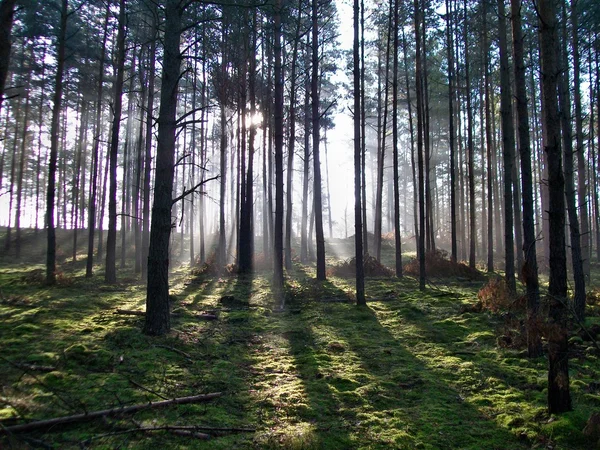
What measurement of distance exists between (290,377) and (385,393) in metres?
1.46

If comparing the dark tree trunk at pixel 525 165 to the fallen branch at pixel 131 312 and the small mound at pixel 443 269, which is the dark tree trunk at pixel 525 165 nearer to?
the fallen branch at pixel 131 312

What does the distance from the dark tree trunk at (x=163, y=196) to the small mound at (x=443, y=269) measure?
40.9 feet

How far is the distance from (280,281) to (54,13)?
50.5 ft

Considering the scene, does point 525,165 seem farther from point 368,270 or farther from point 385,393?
point 368,270

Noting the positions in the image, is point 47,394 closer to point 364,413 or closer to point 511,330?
point 364,413

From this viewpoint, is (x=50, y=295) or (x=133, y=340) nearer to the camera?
(x=133, y=340)

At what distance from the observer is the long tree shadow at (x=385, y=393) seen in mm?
4352

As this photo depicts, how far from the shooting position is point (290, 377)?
6.08 m

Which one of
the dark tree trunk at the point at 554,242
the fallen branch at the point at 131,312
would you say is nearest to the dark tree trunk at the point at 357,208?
the fallen branch at the point at 131,312

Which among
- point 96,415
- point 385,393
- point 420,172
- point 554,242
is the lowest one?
point 385,393

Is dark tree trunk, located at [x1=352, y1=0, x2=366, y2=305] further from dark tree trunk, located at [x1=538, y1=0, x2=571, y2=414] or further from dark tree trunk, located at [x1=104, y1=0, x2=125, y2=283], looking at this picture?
dark tree trunk, located at [x1=104, y1=0, x2=125, y2=283]

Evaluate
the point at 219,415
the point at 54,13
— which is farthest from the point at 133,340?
the point at 54,13

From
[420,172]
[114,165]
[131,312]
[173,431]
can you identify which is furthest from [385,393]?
[114,165]

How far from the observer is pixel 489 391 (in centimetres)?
550
